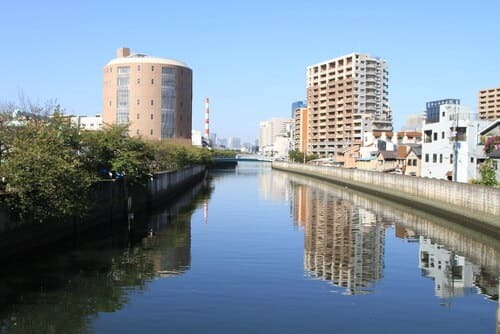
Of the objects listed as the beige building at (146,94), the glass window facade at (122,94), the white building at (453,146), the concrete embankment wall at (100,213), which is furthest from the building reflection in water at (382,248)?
the glass window facade at (122,94)

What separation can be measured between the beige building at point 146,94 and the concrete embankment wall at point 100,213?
3052 inches

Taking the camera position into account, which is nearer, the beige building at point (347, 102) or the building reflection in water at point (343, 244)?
the building reflection in water at point (343, 244)

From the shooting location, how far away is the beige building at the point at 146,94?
138750 mm

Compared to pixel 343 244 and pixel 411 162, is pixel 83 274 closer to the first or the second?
pixel 343 244

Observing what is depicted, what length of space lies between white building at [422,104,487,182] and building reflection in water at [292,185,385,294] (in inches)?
490

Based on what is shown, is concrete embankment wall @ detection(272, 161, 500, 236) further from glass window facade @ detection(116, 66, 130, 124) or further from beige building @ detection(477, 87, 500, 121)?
beige building @ detection(477, 87, 500, 121)

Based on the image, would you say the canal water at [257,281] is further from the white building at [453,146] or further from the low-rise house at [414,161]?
the low-rise house at [414,161]

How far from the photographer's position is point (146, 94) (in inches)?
5487

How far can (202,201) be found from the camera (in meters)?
60.6

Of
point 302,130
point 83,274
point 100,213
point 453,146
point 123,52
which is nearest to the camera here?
point 83,274

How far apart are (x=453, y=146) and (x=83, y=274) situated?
4515cm

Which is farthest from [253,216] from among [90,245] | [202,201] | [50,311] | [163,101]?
[163,101]

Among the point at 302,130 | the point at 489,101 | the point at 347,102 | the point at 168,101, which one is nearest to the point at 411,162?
the point at 168,101

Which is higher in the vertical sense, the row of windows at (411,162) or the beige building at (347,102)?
the beige building at (347,102)
